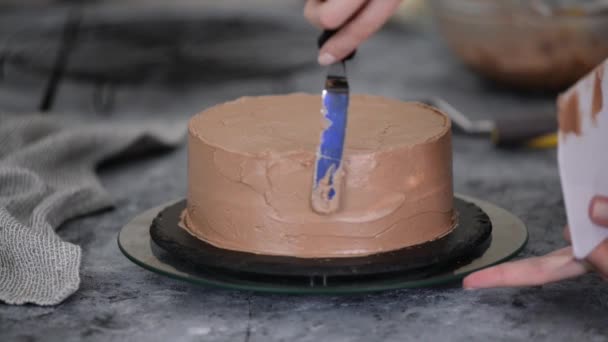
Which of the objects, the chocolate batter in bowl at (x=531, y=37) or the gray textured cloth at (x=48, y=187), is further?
the chocolate batter in bowl at (x=531, y=37)

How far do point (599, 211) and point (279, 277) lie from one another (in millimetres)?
410

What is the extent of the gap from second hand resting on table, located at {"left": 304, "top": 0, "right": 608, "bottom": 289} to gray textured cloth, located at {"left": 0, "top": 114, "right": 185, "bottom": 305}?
484 millimetres

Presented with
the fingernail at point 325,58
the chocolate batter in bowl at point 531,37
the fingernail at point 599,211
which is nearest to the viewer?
the fingernail at point 599,211

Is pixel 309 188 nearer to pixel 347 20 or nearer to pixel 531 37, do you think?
pixel 347 20

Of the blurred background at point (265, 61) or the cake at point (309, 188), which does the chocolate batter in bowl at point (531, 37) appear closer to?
the blurred background at point (265, 61)

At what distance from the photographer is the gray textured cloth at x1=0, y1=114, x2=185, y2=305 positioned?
126 centimetres

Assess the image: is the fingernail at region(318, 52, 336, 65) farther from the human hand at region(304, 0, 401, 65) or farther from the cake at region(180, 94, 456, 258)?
the cake at region(180, 94, 456, 258)

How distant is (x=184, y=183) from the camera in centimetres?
188

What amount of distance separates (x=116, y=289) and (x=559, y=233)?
75 centimetres

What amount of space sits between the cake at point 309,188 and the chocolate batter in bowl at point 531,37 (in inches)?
39.6

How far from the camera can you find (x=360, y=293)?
1233 mm

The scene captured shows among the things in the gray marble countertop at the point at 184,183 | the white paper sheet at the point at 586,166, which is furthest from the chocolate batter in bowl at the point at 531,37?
the white paper sheet at the point at 586,166

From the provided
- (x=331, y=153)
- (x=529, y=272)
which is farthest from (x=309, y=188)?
(x=529, y=272)

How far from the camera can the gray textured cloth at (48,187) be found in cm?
126
